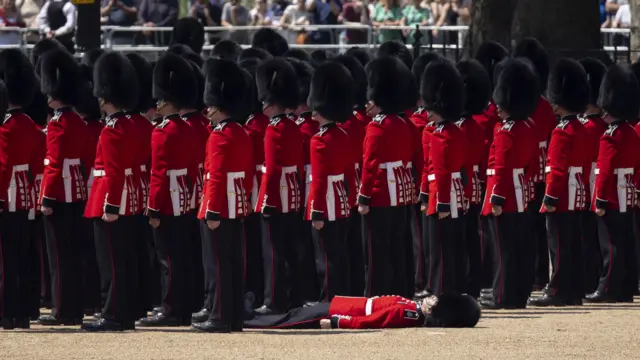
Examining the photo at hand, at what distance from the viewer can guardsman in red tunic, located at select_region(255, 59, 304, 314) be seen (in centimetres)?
1280

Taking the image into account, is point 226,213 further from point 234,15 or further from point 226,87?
point 234,15

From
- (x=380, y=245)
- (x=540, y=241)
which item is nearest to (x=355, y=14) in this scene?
(x=540, y=241)

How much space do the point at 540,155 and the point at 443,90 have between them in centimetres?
118

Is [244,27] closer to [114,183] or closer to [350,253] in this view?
[350,253]

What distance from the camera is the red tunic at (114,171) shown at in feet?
38.5

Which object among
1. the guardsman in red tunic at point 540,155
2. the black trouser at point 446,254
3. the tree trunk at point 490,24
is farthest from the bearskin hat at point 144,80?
the tree trunk at point 490,24

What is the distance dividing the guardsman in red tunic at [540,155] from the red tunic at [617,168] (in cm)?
46

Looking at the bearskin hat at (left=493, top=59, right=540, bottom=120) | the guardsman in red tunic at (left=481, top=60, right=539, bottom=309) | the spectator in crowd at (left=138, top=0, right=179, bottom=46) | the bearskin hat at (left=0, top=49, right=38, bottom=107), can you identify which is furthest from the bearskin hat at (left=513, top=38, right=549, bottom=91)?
the spectator in crowd at (left=138, top=0, right=179, bottom=46)

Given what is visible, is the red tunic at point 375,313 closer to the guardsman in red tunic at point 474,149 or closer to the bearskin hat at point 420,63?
the guardsman in red tunic at point 474,149

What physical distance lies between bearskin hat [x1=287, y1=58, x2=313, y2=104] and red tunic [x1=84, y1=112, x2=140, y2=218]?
5.89 feet

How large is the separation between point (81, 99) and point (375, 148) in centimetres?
185

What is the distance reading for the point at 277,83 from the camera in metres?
12.9

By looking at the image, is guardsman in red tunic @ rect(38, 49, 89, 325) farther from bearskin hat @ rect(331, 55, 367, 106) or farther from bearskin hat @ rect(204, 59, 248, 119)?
bearskin hat @ rect(331, 55, 367, 106)

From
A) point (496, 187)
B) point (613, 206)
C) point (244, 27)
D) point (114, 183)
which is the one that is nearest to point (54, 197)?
point (114, 183)
